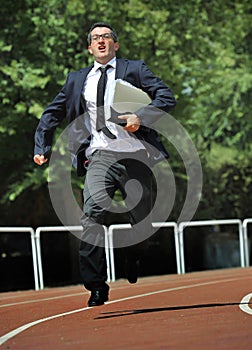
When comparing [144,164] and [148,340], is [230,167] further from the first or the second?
[148,340]

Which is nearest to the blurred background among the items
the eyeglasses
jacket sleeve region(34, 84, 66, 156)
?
jacket sleeve region(34, 84, 66, 156)

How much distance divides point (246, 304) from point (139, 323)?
163 cm

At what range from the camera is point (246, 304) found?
31.3 ft

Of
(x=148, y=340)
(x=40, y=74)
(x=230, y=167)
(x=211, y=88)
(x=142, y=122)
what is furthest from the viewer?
(x=230, y=167)

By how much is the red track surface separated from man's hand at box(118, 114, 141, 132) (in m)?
1.62

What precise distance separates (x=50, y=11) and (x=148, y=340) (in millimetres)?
18380

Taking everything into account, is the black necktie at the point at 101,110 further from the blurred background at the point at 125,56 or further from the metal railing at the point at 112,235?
the blurred background at the point at 125,56

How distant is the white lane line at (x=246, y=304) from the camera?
884 centimetres

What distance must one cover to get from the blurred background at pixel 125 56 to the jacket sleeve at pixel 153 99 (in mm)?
12017

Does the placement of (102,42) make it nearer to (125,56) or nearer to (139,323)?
(139,323)

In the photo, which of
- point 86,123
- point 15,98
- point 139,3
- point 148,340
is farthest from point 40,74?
point 148,340

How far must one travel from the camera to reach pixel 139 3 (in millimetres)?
24500

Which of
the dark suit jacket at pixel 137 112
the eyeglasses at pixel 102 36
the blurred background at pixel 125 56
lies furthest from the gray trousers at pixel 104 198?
the blurred background at pixel 125 56

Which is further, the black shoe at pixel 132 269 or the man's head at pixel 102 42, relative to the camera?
the black shoe at pixel 132 269
